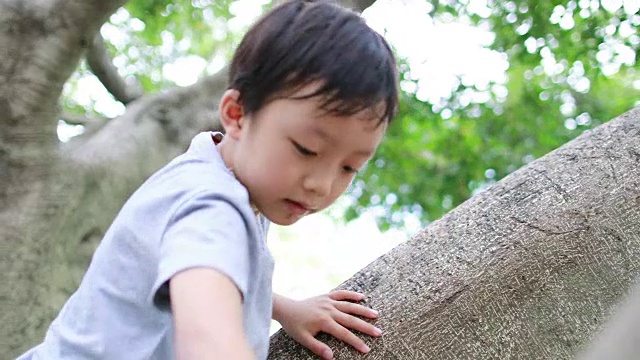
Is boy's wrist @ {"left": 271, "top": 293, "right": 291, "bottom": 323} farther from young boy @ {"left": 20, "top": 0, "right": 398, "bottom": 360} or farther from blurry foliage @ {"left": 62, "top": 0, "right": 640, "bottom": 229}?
blurry foliage @ {"left": 62, "top": 0, "right": 640, "bottom": 229}

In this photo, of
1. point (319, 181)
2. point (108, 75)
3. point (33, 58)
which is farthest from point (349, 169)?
point (108, 75)

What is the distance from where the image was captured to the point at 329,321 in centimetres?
133

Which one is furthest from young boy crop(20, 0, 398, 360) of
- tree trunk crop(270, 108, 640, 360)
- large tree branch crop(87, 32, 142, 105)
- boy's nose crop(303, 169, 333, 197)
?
large tree branch crop(87, 32, 142, 105)

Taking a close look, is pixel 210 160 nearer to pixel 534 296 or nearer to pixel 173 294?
pixel 173 294

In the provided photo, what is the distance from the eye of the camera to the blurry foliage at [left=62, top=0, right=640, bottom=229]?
4.51 m

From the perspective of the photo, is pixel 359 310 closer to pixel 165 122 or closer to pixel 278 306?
pixel 278 306

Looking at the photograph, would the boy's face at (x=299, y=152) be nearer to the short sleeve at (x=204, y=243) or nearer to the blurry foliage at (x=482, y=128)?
the short sleeve at (x=204, y=243)

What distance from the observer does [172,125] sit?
291cm

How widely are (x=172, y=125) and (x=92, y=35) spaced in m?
0.75

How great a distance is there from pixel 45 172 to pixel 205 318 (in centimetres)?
152

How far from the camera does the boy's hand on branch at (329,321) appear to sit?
1.31m

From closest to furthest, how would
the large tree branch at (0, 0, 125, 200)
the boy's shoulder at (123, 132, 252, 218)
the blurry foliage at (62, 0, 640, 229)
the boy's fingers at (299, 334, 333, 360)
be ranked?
the boy's shoulder at (123, 132, 252, 218) < the boy's fingers at (299, 334, 333, 360) < the large tree branch at (0, 0, 125, 200) < the blurry foliage at (62, 0, 640, 229)

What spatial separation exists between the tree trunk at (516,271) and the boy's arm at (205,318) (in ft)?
1.34

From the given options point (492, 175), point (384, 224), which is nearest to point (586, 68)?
point (492, 175)
